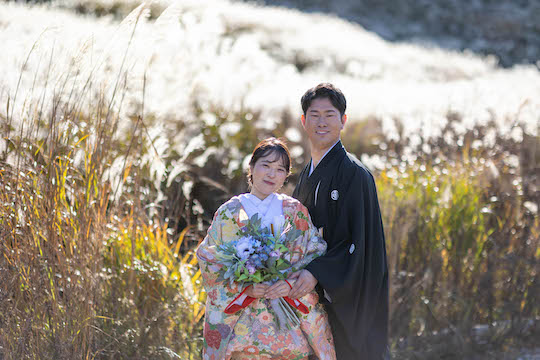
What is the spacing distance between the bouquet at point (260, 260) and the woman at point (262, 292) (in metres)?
0.02

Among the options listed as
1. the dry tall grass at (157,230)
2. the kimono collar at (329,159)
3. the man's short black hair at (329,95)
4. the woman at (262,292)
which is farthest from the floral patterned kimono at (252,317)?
the dry tall grass at (157,230)

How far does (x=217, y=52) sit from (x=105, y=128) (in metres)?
4.64

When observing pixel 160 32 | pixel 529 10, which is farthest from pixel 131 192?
pixel 529 10

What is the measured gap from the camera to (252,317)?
2631mm

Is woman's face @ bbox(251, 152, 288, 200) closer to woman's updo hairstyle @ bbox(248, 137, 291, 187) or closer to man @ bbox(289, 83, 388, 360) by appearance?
woman's updo hairstyle @ bbox(248, 137, 291, 187)

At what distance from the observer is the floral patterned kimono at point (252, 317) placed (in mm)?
2611

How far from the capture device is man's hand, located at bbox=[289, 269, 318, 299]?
259cm

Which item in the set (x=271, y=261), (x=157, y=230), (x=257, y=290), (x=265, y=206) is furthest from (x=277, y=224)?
(x=157, y=230)

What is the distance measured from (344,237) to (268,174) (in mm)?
461

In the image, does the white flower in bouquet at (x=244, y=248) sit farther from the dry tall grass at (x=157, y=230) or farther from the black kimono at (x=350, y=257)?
the dry tall grass at (x=157, y=230)

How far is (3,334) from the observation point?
2.91 metres

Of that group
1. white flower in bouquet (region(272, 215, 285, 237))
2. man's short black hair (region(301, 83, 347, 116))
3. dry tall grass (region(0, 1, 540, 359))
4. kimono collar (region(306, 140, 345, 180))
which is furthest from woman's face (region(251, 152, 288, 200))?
dry tall grass (region(0, 1, 540, 359))

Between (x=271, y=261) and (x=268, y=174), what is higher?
(x=268, y=174)

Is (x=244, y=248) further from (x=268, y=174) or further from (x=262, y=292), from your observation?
(x=268, y=174)
